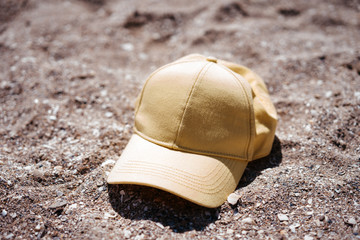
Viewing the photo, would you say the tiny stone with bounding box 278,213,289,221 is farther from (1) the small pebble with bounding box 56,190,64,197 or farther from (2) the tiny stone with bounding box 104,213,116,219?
(1) the small pebble with bounding box 56,190,64,197

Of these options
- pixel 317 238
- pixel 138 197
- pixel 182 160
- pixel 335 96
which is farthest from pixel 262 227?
pixel 335 96

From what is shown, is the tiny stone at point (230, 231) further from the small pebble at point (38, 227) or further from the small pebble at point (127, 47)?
the small pebble at point (127, 47)

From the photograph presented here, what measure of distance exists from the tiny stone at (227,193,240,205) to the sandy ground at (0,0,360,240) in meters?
0.03

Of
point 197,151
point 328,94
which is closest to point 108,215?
point 197,151

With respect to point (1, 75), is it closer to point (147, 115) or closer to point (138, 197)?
point (147, 115)

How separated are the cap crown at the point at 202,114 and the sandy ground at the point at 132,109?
300mm

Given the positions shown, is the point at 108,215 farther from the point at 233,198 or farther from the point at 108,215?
the point at 233,198

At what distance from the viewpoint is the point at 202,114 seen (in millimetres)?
1699

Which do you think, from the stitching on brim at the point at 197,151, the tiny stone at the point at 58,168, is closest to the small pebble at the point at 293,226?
the stitching on brim at the point at 197,151

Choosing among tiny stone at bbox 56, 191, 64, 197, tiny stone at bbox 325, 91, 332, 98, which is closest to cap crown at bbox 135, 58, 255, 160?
tiny stone at bbox 56, 191, 64, 197

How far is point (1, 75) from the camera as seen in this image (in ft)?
9.07

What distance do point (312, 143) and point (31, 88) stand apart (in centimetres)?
236

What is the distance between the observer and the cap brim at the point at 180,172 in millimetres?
1518

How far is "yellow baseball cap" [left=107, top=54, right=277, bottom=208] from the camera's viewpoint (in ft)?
5.21
